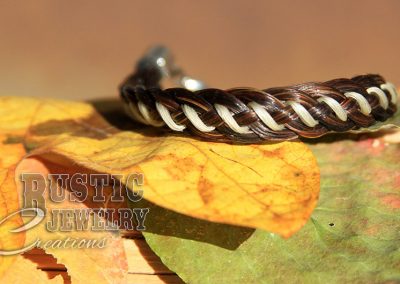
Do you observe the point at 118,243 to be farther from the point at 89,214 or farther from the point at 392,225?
the point at 392,225

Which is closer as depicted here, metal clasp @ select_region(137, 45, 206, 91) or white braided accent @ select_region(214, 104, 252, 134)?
white braided accent @ select_region(214, 104, 252, 134)

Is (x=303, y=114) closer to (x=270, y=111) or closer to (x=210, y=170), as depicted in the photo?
(x=270, y=111)

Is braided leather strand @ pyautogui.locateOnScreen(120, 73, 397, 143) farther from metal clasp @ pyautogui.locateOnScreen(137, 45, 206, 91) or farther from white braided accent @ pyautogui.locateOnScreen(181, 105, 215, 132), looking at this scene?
metal clasp @ pyautogui.locateOnScreen(137, 45, 206, 91)

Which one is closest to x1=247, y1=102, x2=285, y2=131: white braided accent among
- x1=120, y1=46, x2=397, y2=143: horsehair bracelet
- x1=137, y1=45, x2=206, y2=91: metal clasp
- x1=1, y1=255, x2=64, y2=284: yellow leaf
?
x1=120, y1=46, x2=397, y2=143: horsehair bracelet

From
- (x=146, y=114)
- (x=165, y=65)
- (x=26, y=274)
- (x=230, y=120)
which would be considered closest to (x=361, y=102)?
(x=230, y=120)

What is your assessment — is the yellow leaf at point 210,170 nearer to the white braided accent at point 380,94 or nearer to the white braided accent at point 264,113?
the white braided accent at point 264,113

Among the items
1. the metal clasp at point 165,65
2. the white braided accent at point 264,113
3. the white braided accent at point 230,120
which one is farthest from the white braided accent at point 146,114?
the metal clasp at point 165,65

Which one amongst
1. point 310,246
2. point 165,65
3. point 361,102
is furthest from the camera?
point 165,65
